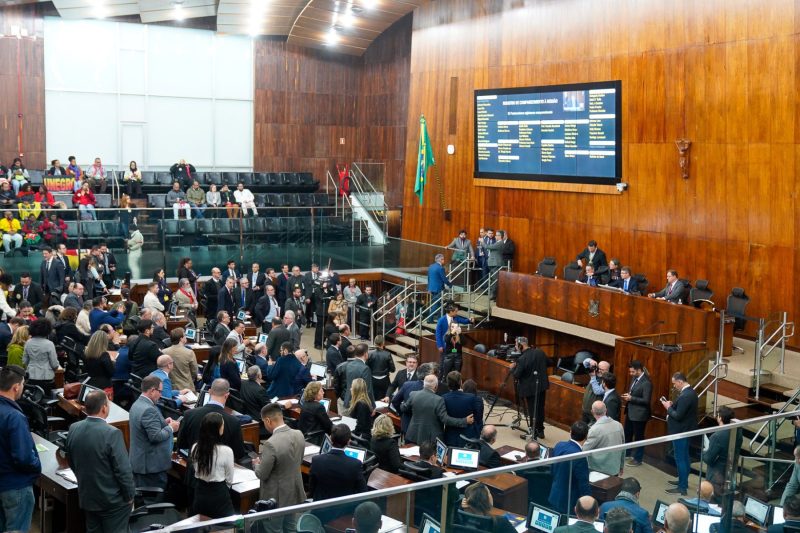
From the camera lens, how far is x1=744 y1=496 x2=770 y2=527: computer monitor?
18.8ft

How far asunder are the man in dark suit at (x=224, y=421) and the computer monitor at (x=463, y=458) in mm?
1797

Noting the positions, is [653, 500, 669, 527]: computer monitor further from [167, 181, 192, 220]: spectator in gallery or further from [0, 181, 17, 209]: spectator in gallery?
[0, 181, 17, 209]: spectator in gallery

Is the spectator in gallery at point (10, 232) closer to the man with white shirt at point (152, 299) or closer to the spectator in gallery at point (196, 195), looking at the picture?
the man with white shirt at point (152, 299)

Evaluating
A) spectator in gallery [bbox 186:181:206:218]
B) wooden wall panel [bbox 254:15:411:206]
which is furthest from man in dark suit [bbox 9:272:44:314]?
wooden wall panel [bbox 254:15:411:206]

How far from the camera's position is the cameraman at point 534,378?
1236cm

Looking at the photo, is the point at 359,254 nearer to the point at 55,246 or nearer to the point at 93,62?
the point at 55,246

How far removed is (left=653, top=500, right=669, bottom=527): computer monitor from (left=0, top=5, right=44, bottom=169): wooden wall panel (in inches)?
768

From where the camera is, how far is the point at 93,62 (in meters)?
22.4

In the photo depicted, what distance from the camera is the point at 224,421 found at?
285 inches

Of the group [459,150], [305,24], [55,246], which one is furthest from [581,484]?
[305,24]

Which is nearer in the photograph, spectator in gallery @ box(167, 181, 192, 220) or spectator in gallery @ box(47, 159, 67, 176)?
spectator in gallery @ box(167, 181, 192, 220)

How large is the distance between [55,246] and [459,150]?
8388 millimetres

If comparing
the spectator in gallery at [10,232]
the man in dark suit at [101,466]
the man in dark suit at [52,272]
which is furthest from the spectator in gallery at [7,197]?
the man in dark suit at [101,466]

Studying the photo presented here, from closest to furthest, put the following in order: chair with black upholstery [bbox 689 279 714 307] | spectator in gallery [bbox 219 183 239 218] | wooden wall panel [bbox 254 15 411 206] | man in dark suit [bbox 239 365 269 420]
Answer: man in dark suit [bbox 239 365 269 420] < chair with black upholstery [bbox 689 279 714 307] < spectator in gallery [bbox 219 183 239 218] < wooden wall panel [bbox 254 15 411 206]
